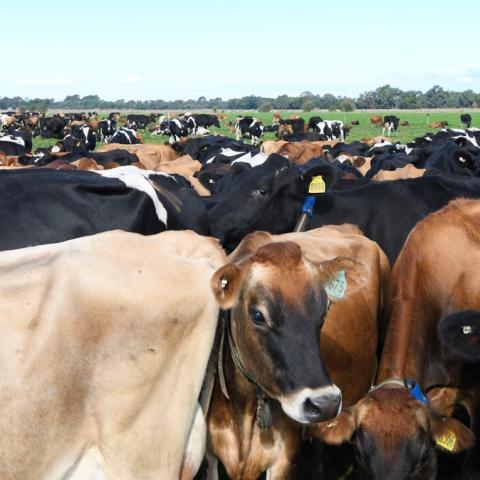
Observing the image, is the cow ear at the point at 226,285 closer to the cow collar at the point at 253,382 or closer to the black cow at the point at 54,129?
the cow collar at the point at 253,382

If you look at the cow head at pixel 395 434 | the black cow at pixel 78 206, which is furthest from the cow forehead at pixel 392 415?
the black cow at pixel 78 206

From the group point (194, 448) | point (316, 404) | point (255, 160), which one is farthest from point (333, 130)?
point (316, 404)

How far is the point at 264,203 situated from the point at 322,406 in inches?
151

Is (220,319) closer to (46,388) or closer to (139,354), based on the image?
(139,354)

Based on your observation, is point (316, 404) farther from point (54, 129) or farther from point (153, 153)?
point (54, 129)

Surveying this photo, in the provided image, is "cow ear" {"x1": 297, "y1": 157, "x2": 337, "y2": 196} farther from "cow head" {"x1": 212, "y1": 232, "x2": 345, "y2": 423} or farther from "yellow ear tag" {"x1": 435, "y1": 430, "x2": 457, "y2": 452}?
"yellow ear tag" {"x1": 435, "y1": 430, "x2": 457, "y2": 452}

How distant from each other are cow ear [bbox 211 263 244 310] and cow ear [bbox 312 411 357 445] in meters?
0.94

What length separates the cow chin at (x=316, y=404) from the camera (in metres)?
3.28

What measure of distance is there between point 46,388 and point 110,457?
1.37ft

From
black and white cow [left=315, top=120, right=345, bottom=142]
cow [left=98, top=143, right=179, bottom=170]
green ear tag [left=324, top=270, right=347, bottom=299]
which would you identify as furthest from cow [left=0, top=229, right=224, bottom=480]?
black and white cow [left=315, top=120, right=345, bottom=142]

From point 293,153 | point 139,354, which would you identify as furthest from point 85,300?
point 293,153

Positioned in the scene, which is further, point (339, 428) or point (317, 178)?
point (317, 178)

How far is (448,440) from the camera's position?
12.7 feet

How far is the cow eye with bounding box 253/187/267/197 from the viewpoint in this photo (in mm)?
6977
